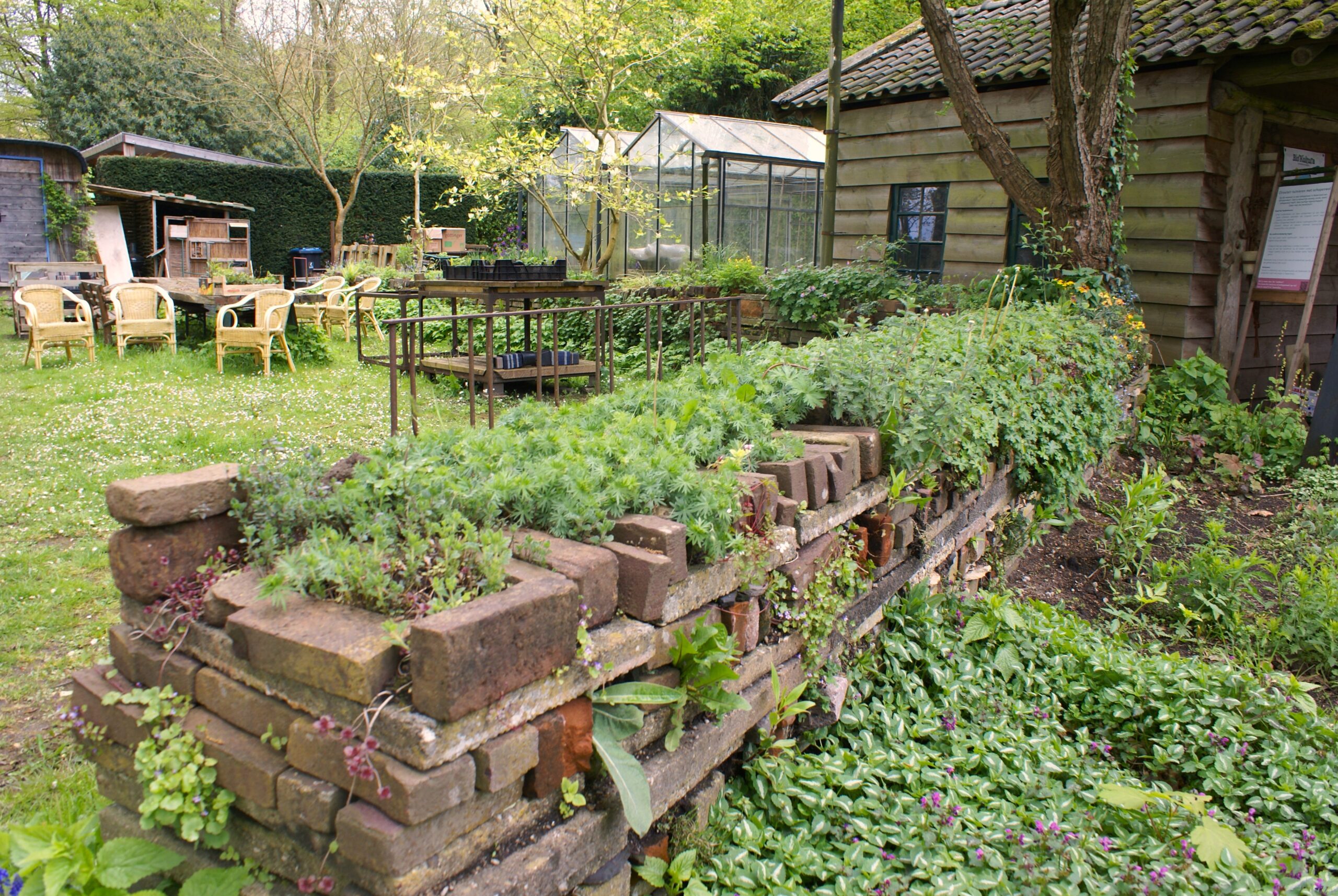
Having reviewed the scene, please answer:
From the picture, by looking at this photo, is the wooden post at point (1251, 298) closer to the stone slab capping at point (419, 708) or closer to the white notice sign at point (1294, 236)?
the white notice sign at point (1294, 236)

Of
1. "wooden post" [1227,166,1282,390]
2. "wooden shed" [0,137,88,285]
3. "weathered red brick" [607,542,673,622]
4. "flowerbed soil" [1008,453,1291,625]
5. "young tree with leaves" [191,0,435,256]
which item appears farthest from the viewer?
"young tree with leaves" [191,0,435,256]

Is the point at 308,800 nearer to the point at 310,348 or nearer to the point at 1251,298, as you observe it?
the point at 1251,298

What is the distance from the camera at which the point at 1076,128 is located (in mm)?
6922

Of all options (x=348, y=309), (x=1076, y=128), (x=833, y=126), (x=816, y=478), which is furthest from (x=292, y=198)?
(x=816, y=478)

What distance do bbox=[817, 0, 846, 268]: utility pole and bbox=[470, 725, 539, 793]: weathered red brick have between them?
9092mm

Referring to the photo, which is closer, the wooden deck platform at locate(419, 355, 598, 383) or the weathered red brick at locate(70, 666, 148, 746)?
the weathered red brick at locate(70, 666, 148, 746)

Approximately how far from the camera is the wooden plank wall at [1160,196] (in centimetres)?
786

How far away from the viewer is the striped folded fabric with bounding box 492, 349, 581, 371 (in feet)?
28.9

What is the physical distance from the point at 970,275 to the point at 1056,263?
2.14 metres

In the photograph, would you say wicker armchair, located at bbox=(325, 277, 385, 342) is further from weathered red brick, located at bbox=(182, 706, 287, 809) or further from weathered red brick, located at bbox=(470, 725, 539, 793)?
weathered red brick, located at bbox=(470, 725, 539, 793)

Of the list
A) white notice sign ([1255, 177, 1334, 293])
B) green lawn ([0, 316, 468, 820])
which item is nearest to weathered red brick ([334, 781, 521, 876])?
green lawn ([0, 316, 468, 820])

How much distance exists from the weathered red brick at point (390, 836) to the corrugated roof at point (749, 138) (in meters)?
12.9

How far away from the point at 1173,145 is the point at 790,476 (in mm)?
7292

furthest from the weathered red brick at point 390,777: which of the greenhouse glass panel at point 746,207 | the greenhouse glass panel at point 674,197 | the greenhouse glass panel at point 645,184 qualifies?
the greenhouse glass panel at point 645,184
